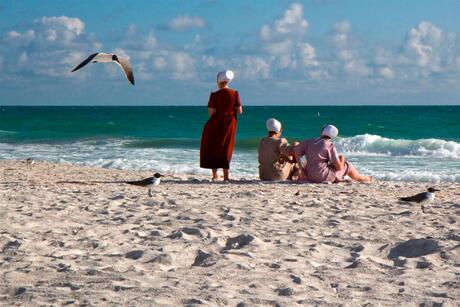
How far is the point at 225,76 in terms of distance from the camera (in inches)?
375

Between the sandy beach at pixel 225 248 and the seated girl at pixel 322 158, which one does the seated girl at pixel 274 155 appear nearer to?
the seated girl at pixel 322 158

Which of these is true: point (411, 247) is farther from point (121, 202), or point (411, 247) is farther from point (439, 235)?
point (121, 202)

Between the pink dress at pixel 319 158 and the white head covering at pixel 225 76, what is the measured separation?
124 cm

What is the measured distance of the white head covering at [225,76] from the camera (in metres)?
9.53

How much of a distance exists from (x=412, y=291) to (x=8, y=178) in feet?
25.3

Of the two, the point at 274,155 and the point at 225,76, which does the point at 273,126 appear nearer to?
the point at 274,155

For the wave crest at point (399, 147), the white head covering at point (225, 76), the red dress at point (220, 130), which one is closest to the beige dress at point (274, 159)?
the red dress at point (220, 130)

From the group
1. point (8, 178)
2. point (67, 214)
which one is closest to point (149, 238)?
point (67, 214)

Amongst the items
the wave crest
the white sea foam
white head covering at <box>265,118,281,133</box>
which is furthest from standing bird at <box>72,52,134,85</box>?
the wave crest

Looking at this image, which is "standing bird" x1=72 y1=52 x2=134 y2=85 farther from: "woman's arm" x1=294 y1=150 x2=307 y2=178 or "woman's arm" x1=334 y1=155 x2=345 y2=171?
"woman's arm" x1=334 y1=155 x2=345 y2=171

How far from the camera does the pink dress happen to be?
373 inches

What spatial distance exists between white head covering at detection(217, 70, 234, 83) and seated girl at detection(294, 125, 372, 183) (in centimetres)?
124

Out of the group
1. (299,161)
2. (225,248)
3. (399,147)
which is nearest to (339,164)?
(299,161)

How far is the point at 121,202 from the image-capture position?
24.7 ft
